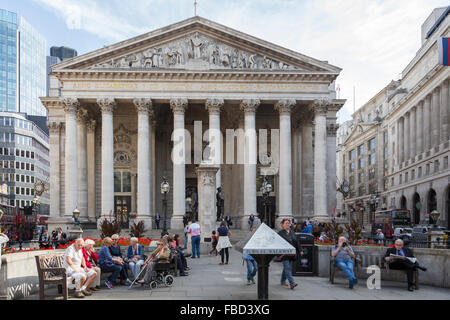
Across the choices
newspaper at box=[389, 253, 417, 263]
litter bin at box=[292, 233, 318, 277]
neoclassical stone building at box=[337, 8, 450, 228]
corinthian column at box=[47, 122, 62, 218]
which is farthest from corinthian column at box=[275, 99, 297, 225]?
newspaper at box=[389, 253, 417, 263]

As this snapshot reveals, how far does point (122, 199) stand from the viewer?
50.8 m

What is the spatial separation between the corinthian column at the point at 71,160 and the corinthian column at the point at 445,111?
4154 centimetres

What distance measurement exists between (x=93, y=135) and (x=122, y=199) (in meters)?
7.53

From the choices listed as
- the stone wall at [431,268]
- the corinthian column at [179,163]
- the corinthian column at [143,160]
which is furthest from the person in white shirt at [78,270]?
the corinthian column at [143,160]

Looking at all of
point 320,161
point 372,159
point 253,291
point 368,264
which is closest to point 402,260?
point 368,264

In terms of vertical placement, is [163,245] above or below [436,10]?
below

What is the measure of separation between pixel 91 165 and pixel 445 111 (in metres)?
41.3

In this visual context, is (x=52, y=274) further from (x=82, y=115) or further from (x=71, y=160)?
(x=82, y=115)

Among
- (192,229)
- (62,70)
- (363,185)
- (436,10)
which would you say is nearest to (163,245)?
(192,229)

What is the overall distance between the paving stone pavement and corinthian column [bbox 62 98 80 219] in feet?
89.0

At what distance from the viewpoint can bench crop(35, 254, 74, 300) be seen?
1218cm

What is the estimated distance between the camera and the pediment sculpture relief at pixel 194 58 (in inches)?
1676

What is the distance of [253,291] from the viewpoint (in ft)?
45.6
